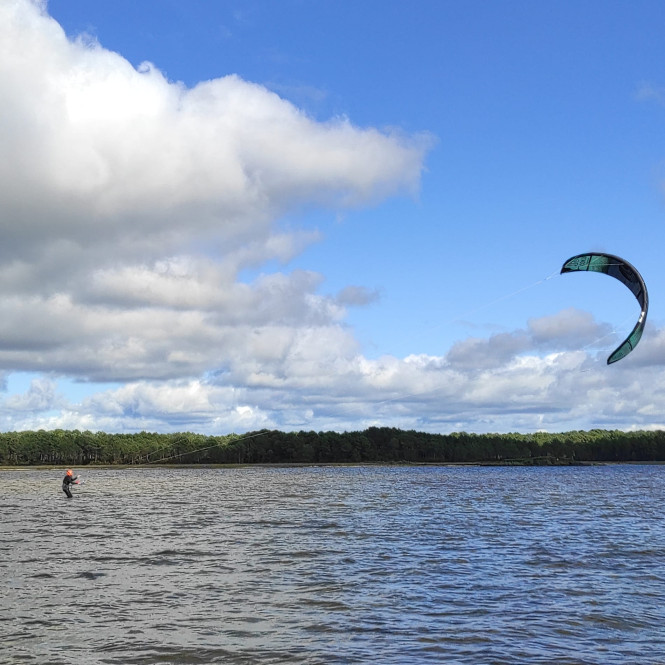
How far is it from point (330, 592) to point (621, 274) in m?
15.5

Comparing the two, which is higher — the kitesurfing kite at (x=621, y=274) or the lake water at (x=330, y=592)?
the kitesurfing kite at (x=621, y=274)

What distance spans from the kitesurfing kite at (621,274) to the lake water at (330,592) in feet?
21.7

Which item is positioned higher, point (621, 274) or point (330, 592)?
point (621, 274)

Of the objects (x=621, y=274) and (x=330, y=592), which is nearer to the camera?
(x=330, y=592)

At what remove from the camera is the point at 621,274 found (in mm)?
26375

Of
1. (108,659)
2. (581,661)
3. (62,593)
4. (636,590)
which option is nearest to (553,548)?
(636,590)

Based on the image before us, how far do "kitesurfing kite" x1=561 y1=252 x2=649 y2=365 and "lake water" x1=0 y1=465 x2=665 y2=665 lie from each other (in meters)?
6.61

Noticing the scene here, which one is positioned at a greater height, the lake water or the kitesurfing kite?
the kitesurfing kite

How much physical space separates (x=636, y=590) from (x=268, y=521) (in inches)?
788

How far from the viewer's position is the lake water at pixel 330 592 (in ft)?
42.1

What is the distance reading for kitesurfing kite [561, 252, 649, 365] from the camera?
24.0 meters

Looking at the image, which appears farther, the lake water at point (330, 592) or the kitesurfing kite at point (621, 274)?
the kitesurfing kite at point (621, 274)

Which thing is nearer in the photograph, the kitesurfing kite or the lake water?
the lake water

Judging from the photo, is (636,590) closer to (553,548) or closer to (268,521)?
(553,548)
